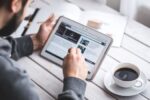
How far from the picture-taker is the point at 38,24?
1335mm

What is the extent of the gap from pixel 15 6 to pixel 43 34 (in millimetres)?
433

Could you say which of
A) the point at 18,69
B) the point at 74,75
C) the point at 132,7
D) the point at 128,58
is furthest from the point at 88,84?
the point at 132,7

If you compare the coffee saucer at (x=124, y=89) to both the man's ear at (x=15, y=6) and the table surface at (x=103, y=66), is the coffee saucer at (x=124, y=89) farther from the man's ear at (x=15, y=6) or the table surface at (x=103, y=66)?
the man's ear at (x=15, y=6)

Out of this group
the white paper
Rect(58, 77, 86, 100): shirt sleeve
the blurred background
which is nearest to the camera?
Rect(58, 77, 86, 100): shirt sleeve

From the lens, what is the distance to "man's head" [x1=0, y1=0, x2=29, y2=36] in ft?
2.68

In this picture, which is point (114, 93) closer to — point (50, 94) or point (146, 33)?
point (50, 94)

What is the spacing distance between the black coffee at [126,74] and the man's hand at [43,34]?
0.99 feet

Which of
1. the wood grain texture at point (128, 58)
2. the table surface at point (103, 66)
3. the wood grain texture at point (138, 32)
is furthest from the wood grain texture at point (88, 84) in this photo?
the wood grain texture at point (138, 32)

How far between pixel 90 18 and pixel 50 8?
0.59 feet

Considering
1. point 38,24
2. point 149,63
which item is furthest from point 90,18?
point 149,63

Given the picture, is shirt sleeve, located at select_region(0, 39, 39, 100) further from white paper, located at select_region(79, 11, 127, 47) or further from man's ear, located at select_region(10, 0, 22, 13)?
white paper, located at select_region(79, 11, 127, 47)

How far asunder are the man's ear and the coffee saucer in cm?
39

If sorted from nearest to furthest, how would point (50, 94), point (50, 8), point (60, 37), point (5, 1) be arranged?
point (5, 1) → point (50, 94) → point (60, 37) → point (50, 8)

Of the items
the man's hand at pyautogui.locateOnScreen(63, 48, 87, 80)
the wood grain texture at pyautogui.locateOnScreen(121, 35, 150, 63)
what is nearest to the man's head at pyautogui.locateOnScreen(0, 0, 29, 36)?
the man's hand at pyautogui.locateOnScreen(63, 48, 87, 80)
